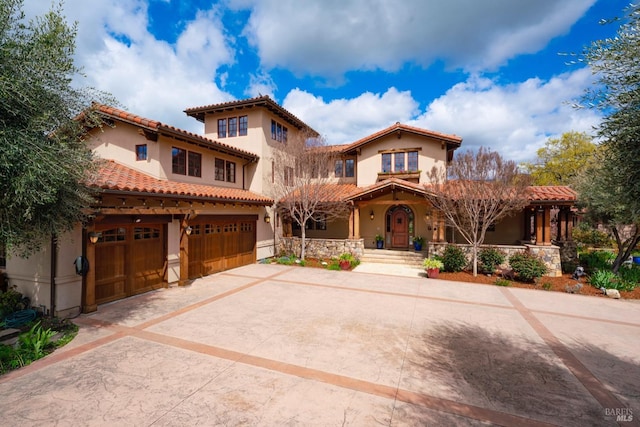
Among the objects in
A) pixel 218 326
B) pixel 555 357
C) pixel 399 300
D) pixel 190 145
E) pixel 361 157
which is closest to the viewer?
pixel 555 357

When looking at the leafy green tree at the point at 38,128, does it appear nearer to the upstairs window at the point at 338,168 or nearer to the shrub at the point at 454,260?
the shrub at the point at 454,260

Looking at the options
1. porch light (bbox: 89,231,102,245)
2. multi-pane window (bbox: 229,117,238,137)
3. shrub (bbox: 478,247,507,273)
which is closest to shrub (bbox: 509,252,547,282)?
shrub (bbox: 478,247,507,273)

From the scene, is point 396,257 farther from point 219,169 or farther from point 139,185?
point 139,185

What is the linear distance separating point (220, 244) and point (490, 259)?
13.3 metres

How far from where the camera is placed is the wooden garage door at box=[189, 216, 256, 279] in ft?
40.7

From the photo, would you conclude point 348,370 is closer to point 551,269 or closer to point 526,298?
point 526,298

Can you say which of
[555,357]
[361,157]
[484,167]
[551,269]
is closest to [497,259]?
[551,269]

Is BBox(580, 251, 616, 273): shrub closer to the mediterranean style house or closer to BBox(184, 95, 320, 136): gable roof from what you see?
the mediterranean style house

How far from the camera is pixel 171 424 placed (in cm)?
383

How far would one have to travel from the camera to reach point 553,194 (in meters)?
14.2

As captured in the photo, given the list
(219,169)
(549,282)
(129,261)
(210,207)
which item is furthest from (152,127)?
(549,282)

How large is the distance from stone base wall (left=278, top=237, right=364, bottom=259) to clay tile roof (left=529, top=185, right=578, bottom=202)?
370 inches

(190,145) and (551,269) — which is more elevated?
(190,145)

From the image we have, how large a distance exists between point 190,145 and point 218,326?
929 centimetres
